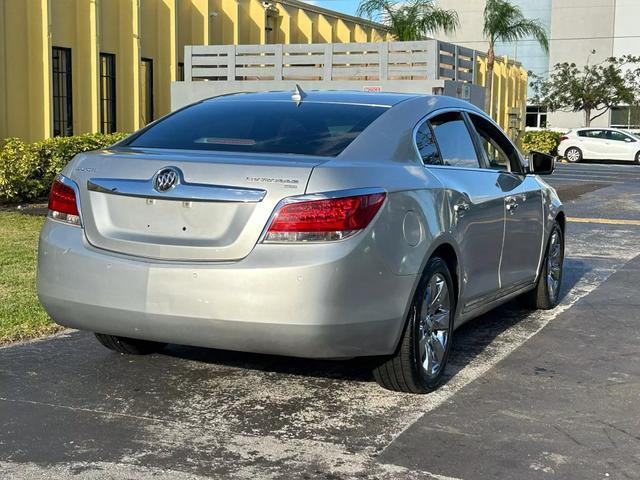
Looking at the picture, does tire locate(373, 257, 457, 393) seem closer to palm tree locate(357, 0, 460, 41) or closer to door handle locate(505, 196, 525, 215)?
door handle locate(505, 196, 525, 215)

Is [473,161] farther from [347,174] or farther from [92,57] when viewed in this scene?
[92,57]

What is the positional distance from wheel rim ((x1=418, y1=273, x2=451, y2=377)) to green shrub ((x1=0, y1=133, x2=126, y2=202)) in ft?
33.4

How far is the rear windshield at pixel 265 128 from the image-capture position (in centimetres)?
523

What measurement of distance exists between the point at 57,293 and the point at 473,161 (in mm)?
2820

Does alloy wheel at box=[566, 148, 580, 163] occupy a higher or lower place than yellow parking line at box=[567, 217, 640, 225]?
higher

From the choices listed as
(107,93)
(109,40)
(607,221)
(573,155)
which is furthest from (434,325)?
(573,155)

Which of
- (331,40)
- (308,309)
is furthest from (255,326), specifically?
(331,40)

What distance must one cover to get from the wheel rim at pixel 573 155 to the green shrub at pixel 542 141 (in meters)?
1.05

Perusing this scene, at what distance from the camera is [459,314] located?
5809mm

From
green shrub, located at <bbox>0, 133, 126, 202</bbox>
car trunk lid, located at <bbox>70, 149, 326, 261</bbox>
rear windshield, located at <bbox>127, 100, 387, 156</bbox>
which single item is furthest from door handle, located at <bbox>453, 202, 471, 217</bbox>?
green shrub, located at <bbox>0, 133, 126, 202</bbox>

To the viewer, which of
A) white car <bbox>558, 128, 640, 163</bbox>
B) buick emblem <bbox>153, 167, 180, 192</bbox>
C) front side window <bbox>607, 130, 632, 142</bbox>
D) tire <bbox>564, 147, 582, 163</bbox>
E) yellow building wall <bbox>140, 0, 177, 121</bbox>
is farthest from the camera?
tire <bbox>564, 147, 582, 163</bbox>

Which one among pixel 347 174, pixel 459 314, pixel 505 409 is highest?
pixel 347 174

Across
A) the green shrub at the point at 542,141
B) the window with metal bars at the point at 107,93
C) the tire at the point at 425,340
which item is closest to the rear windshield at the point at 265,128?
the tire at the point at 425,340

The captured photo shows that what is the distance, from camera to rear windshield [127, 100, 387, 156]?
17.1 ft
